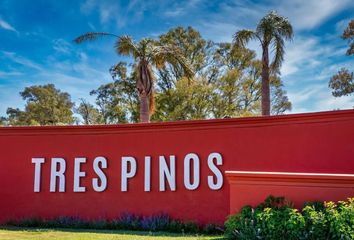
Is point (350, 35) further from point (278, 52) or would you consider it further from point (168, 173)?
point (168, 173)

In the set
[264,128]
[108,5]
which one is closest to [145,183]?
[264,128]

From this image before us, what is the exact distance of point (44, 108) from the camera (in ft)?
132

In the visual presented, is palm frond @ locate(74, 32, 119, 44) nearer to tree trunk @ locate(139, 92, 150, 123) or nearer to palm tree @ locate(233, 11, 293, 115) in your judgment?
tree trunk @ locate(139, 92, 150, 123)

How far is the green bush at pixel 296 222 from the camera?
7027 millimetres

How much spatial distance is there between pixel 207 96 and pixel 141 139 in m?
18.5

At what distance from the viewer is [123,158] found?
37.6ft

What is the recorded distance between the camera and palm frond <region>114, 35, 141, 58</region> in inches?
722

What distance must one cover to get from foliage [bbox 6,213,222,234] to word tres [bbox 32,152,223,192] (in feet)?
2.52

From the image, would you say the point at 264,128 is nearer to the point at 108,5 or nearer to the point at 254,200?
the point at 254,200

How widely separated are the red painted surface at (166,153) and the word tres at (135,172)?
0.12 metres

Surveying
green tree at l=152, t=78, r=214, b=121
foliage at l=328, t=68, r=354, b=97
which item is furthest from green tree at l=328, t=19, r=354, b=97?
green tree at l=152, t=78, r=214, b=121

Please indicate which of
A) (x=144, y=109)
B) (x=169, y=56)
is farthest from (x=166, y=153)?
(x=169, y=56)

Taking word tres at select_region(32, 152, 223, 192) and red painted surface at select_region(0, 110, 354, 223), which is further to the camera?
word tres at select_region(32, 152, 223, 192)

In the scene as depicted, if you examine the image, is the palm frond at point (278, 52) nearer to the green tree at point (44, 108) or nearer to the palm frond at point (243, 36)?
the palm frond at point (243, 36)
